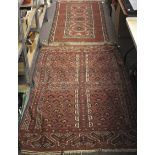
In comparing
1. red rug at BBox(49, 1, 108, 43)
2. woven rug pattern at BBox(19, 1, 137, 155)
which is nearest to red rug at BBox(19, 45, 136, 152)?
woven rug pattern at BBox(19, 1, 137, 155)

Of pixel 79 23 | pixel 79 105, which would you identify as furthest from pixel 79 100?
pixel 79 23

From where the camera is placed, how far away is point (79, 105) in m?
2.53

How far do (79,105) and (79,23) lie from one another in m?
2.06

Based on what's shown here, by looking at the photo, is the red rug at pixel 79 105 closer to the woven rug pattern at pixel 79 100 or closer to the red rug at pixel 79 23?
the woven rug pattern at pixel 79 100

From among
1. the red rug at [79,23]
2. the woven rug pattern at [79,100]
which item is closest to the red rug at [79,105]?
the woven rug pattern at [79,100]

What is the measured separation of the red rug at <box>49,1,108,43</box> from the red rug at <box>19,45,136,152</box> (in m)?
0.50

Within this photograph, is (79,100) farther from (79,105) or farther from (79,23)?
(79,23)

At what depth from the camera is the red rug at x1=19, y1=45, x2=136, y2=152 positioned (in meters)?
2.15

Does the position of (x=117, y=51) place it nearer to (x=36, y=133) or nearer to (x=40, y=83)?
(x=40, y=83)

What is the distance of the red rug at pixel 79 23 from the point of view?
3.88 m

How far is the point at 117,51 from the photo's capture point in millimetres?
3479

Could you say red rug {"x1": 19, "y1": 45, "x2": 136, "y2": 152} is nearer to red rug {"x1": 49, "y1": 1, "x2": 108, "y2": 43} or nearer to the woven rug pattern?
the woven rug pattern
